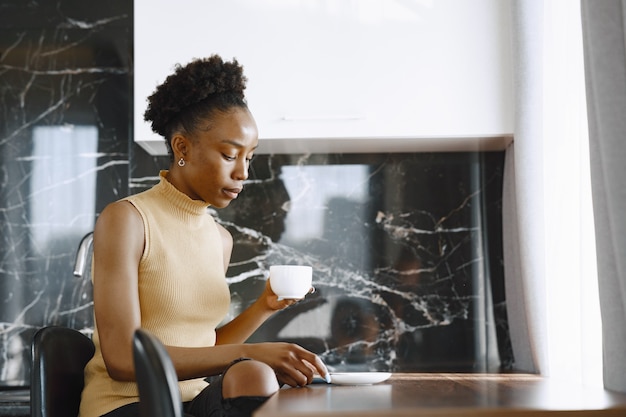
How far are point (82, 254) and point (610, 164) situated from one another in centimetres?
151

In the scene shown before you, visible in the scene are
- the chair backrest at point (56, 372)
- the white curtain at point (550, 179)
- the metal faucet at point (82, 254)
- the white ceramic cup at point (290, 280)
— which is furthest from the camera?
the metal faucet at point (82, 254)

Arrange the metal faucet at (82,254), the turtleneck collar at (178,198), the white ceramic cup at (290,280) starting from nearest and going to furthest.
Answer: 1. the white ceramic cup at (290,280)
2. the turtleneck collar at (178,198)
3. the metal faucet at (82,254)

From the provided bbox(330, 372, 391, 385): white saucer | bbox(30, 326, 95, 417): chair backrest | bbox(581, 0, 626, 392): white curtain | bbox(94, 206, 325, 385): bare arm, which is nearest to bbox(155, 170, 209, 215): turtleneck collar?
bbox(94, 206, 325, 385): bare arm

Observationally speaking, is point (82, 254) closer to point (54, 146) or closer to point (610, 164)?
point (54, 146)

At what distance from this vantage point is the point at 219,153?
5.44ft

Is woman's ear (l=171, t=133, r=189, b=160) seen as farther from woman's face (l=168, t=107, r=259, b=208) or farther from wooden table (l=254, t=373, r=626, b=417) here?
wooden table (l=254, t=373, r=626, b=417)

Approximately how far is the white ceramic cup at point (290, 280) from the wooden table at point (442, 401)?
24 centimetres

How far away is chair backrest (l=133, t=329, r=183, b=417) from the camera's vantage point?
1011 mm

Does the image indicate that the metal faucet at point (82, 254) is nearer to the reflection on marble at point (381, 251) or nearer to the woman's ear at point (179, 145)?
the reflection on marble at point (381, 251)

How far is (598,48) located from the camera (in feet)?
4.61

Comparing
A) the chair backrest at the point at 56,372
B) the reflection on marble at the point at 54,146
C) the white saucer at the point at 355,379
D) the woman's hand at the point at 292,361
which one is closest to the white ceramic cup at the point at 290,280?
the white saucer at the point at 355,379

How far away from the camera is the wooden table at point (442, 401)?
3.31 feet

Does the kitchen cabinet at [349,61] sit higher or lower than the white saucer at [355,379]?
higher

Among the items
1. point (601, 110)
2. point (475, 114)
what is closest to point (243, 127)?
point (601, 110)
